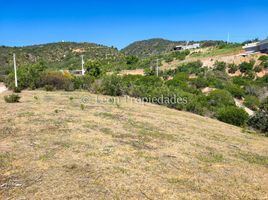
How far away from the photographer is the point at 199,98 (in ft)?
86.4

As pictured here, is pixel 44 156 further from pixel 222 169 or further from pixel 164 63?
pixel 164 63

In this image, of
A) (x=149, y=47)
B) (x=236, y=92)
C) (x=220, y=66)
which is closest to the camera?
(x=236, y=92)

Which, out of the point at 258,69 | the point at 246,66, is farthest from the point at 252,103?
the point at 246,66

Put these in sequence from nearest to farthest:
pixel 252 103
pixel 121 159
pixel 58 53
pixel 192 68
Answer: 1. pixel 121 159
2. pixel 252 103
3. pixel 192 68
4. pixel 58 53

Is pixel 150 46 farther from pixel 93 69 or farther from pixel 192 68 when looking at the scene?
pixel 93 69

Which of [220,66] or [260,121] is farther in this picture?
[220,66]

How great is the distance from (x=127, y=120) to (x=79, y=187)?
8.19 metres

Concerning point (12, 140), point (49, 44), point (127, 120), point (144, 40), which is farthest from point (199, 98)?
point (144, 40)

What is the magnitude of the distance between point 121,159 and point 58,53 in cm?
6990

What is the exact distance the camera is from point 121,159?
29.2ft

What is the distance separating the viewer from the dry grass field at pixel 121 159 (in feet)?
22.6

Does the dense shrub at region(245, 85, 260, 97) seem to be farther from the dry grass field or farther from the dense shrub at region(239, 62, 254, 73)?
the dry grass field

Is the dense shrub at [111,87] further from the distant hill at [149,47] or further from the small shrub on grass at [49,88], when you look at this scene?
the distant hill at [149,47]

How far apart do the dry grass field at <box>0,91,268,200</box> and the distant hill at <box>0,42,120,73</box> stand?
50.7 metres
